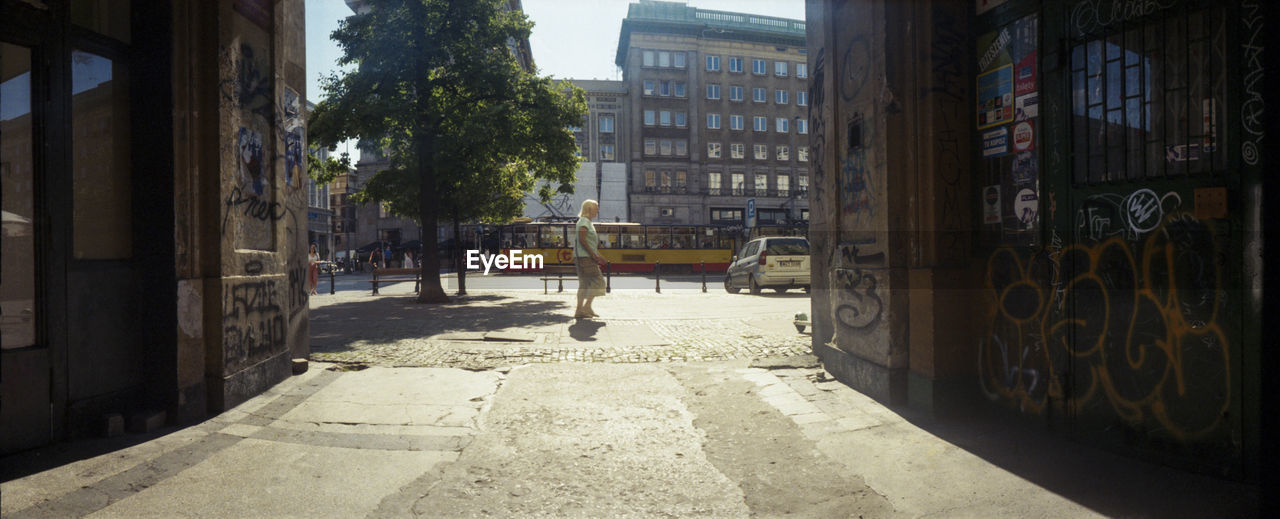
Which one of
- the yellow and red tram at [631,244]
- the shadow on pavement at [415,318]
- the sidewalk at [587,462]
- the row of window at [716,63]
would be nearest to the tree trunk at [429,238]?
the shadow on pavement at [415,318]

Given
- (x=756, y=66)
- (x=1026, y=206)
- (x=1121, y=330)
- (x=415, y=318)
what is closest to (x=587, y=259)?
(x=415, y=318)

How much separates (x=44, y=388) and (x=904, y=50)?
5.76 m

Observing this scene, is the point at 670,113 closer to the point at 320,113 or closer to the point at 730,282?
the point at 730,282

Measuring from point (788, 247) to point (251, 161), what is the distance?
14.2 metres

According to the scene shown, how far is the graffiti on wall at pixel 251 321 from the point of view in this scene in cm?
443

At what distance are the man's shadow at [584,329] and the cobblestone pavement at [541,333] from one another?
1 centimetres

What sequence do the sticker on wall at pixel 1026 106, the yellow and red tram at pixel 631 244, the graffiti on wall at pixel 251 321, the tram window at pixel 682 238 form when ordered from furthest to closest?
the tram window at pixel 682 238 < the yellow and red tram at pixel 631 244 < the graffiti on wall at pixel 251 321 < the sticker on wall at pixel 1026 106

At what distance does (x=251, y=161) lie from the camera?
4.85m

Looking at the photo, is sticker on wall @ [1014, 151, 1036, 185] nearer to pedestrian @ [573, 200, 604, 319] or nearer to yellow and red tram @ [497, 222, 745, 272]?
pedestrian @ [573, 200, 604, 319]

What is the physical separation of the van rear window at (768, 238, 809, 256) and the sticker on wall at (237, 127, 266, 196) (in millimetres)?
13685

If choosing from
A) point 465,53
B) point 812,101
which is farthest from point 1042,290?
point 465,53

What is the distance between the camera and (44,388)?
3.52 meters

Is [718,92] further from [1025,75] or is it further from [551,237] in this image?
[1025,75]

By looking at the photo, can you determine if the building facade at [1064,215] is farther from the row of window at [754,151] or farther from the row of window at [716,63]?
the row of window at [716,63]
